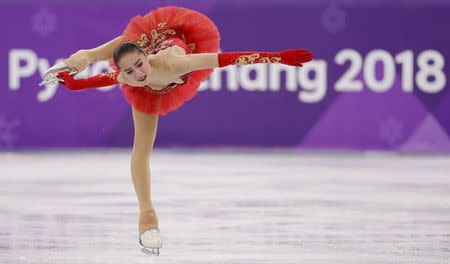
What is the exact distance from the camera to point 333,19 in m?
9.05

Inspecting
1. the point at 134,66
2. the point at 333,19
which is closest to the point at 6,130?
the point at 333,19

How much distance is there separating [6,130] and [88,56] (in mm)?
4621

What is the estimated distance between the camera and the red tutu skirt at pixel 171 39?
4605 mm

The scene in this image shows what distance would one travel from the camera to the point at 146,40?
4.68 m

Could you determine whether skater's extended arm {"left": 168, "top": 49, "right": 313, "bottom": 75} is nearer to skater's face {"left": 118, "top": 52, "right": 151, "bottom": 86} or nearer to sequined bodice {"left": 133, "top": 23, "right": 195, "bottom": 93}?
skater's face {"left": 118, "top": 52, "right": 151, "bottom": 86}

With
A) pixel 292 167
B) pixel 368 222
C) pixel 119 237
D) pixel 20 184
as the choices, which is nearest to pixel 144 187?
pixel 119 237

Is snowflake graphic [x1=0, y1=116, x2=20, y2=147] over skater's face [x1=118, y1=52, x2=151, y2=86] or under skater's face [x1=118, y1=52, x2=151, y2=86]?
under

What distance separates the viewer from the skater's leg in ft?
15.2


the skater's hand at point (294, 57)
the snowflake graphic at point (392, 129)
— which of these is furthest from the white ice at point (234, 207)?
the skater's hand at point (294, 57)

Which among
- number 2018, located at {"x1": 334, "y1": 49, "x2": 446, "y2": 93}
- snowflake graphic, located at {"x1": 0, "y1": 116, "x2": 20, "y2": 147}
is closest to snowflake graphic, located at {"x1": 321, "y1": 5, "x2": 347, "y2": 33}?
number 2018, located at {"x1": 334, "y1": 49, "x2": 446, "y2": 93}

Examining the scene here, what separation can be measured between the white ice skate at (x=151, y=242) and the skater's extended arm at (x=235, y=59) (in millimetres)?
724

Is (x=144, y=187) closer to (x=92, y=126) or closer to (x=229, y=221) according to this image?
(x=229, y=221)

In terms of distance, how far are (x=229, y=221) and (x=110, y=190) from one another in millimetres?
1495

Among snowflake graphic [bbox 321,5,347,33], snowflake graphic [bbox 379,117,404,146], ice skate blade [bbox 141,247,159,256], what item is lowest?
ice skate blade [bbox 141,247,159,256]
